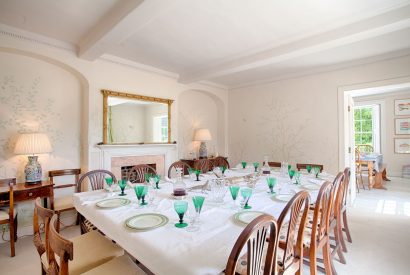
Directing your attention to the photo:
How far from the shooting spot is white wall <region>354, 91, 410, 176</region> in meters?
6.20

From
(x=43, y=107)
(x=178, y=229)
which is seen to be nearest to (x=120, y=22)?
(x=43, y=107)

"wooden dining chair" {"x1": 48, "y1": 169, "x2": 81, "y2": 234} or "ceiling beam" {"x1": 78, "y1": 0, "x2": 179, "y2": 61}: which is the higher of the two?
"ceiling beam" {"x1": 78, "y1": 0, "x2": 179, "y2": 61}

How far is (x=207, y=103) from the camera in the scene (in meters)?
5.27

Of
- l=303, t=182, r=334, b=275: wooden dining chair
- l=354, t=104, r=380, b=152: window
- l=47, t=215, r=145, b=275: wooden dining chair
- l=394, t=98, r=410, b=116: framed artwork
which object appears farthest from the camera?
l=354, t=104, r=380, b=152: window

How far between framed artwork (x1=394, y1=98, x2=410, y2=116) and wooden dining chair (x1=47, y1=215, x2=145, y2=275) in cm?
777

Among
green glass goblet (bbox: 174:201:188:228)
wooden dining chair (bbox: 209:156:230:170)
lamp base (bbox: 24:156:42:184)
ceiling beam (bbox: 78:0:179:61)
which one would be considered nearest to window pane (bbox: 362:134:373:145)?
wooden dining chair (bbox: 209:156:230:170)

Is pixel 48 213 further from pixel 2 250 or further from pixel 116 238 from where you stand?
pixel 2 250

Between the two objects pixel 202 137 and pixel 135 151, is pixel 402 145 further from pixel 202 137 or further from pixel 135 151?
pixel 135 151

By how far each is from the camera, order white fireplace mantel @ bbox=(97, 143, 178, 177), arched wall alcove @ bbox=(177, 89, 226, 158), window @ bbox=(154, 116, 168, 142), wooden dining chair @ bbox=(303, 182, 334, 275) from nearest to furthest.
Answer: wooden dining chair @ bbox=(303, 182, 334, 275)
white fireplace mantel @ bbox=(97, 143, 178, 177)
window @ bbox=(154, 116, 168, 142)
arched wall alcove @ bbox=(177, 89, 226, 158)

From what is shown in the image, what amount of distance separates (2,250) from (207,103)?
423 centimetres

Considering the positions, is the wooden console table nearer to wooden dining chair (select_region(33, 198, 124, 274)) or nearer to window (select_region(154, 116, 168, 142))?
wooden dining chair (select_region(33, 198, 124, 274))

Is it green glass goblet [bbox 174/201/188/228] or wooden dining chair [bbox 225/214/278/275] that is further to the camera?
green glass goblet [bbox 174/201/188/228]

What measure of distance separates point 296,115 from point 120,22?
3.45m

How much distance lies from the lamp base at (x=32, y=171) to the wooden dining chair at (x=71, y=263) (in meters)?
1.60
